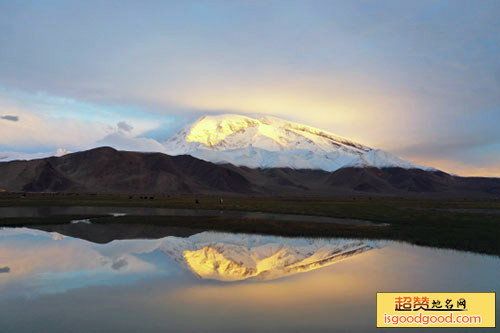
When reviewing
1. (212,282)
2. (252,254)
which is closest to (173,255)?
(252,254)

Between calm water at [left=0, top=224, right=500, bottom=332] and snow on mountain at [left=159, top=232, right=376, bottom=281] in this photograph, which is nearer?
calm water at [left=0, top=224, right=500, bottom=332]

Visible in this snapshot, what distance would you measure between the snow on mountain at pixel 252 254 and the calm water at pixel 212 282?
8cm

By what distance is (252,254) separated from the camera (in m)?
27.0

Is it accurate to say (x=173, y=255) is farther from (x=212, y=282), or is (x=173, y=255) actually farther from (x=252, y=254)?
(x=212, y=282)

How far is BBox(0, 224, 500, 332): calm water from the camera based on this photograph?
531 inches

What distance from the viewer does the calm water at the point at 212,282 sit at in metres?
13.5

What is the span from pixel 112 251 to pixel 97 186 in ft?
546

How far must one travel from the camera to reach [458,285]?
60.5 ft

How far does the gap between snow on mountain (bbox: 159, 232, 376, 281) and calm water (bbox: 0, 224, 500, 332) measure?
79 millimetres

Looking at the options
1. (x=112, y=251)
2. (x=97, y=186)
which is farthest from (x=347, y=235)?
(x=97, y=186)

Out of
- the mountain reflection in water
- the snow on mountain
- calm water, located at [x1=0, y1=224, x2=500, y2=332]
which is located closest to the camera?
calm water, located at [x1=0, y1=224, x2=500, y2=332]

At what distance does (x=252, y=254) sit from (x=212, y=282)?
8.49m

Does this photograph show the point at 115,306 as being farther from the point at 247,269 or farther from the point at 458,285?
the point at 458,285

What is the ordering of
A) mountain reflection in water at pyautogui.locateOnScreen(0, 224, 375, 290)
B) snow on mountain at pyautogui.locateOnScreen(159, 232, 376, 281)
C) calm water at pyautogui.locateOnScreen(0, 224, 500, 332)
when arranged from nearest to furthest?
calm water at pyautogui.locateOnScreen(0, 224, 500, 332)
mountain reflection in water at pyautogui.locateOnScreen(0, 224, 375, 290)
snow on mountain at pyautogui.locateOnScreen(159, 232, 376, 281)
